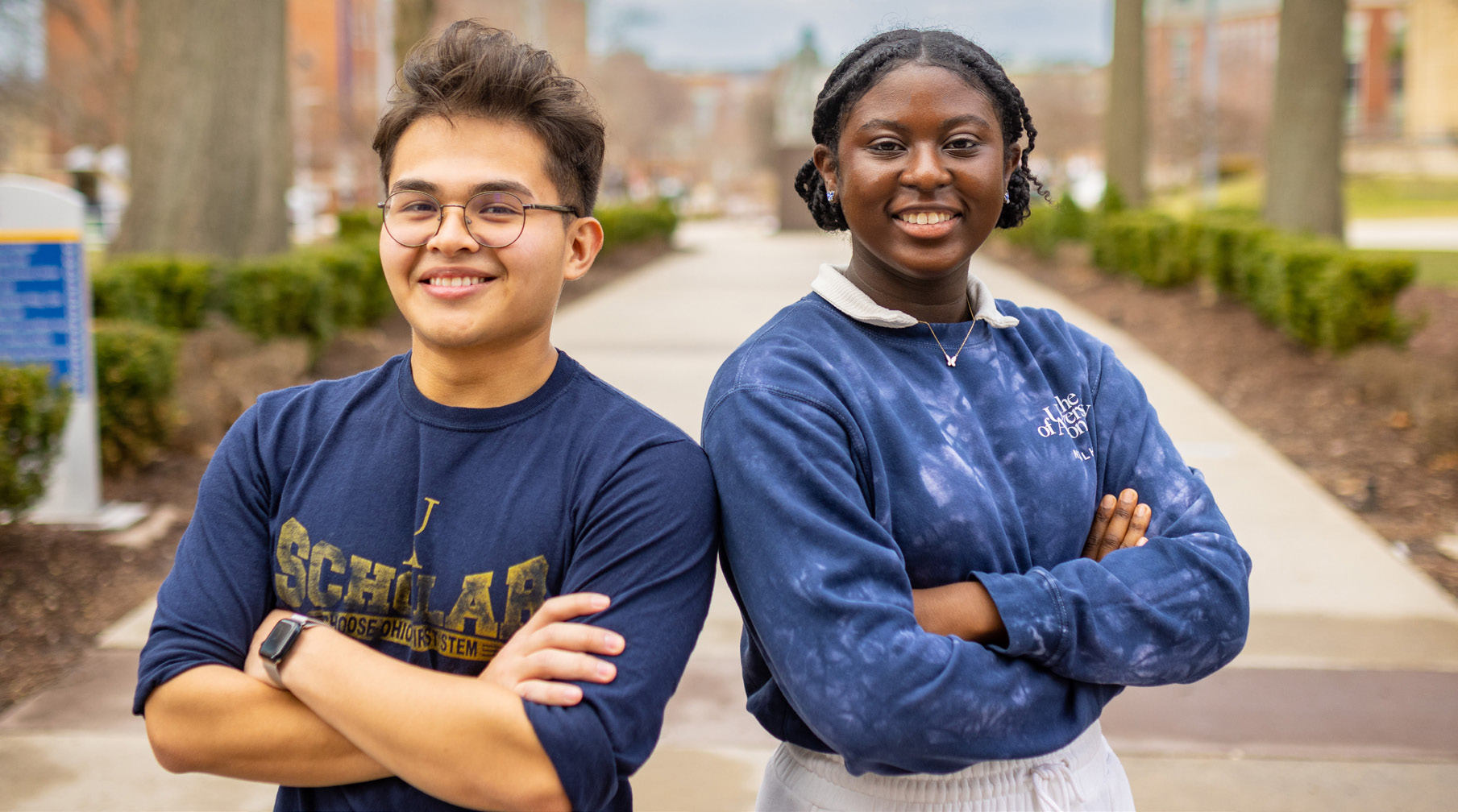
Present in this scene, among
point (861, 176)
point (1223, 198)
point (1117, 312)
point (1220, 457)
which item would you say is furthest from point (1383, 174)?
point (861, 176)

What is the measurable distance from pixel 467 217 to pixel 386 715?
72 cm

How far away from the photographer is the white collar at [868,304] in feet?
6.51

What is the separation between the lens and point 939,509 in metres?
1.85

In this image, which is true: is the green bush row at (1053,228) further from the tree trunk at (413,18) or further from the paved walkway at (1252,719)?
the paved walkway at (1252,719)

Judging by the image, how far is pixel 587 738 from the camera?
1.71 metres

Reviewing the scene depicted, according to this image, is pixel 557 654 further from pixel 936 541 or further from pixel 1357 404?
pixel 1357 404

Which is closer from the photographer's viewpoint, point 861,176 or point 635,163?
point 861,176

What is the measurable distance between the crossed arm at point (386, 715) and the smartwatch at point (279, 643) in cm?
1

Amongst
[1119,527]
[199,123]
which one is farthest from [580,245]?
[199,123]

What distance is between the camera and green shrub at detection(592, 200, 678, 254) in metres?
22.0

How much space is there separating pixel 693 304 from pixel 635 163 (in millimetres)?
60870

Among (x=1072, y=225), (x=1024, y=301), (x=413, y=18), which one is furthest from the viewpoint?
(x=1072, y=225)

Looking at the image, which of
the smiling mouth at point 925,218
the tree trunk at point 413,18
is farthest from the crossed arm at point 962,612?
the tree trunk at point 413,18

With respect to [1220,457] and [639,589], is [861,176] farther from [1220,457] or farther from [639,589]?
[1220,457]
